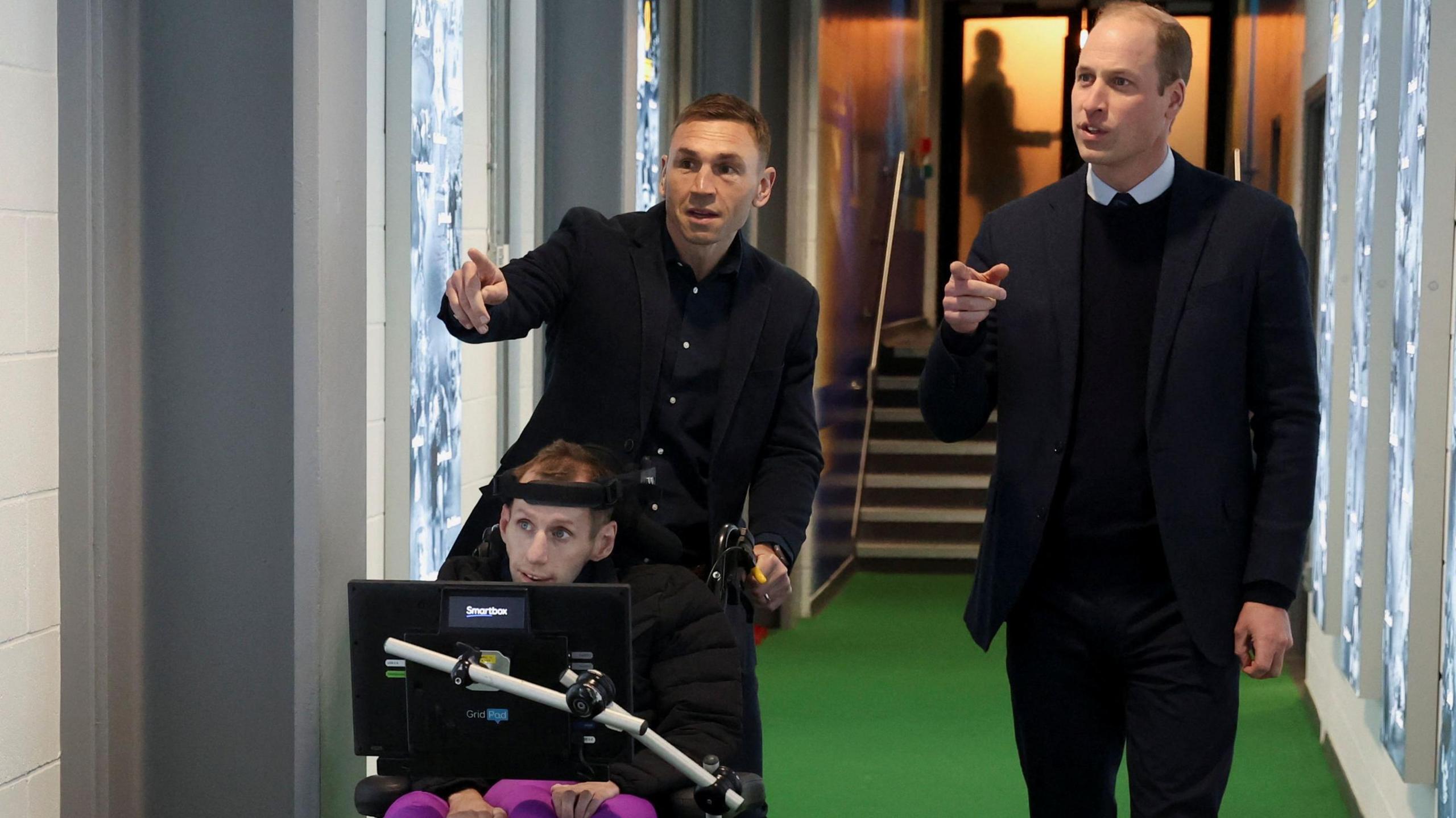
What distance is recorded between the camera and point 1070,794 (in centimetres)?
268

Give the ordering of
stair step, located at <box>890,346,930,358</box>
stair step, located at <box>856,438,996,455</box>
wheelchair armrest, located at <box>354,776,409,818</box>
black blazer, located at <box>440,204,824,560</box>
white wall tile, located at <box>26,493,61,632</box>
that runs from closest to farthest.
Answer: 1. wheelchair armrest, located at <box>354,776,409,818</box>
2. white wall tile, located at <box>26,493,61,632</box>
3. black blazer, located at <box>440,204,824,560</box>
4. stair step, located at <box>856,438,996,455</box>
5. stair step, located at <box>890,346,930,358</box>

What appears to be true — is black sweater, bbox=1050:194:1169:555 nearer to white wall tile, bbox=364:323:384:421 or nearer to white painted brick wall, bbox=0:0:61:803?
white painted brick wall, bbox=0:0:61:803

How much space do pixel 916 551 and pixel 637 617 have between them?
22.2 feet

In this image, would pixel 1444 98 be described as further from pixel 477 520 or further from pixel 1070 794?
pixel 477 520

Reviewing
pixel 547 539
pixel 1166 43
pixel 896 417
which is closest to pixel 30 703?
pixel 547 539

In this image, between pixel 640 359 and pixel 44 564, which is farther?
pixel 640 359

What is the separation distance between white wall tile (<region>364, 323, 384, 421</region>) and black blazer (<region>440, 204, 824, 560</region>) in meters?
0.88

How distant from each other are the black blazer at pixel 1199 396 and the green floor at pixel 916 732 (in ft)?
7.18

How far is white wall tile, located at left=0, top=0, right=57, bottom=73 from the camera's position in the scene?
244cm

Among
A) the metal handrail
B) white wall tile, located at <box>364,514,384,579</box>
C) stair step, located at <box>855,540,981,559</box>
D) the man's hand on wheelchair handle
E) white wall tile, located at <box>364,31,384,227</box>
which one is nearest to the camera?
the man's hand on wheelchair handle

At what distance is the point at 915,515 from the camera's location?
9.53 m

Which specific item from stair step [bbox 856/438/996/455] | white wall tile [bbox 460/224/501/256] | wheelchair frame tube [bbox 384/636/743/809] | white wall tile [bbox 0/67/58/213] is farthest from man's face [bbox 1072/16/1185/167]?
stair step [bbox 856/438/996/455]

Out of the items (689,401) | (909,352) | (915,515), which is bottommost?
(915,515)

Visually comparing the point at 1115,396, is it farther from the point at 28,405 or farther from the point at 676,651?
the point at 28,405
